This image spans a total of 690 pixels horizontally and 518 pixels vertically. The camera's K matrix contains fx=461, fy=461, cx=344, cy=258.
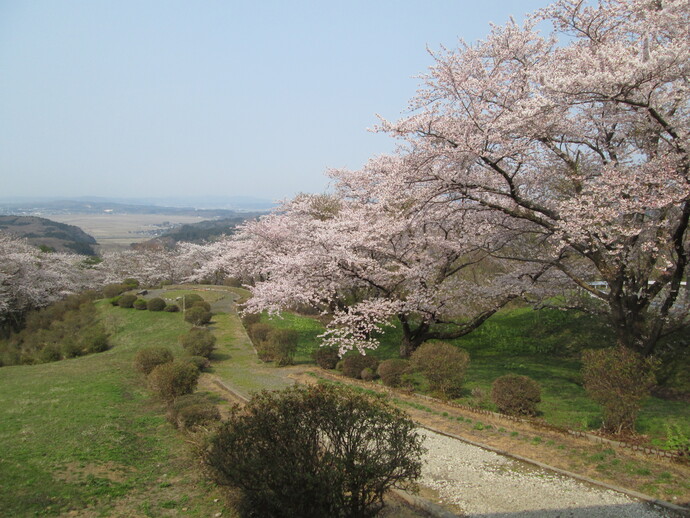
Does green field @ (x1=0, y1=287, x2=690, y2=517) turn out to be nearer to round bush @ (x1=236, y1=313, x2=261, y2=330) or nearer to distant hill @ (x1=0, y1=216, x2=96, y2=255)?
round bush @ (x1=236, y1=313, x2=261, y2=330)

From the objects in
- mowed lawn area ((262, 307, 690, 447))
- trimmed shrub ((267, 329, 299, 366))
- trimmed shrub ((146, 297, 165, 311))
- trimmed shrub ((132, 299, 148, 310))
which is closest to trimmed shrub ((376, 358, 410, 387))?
mowed lawn area ((262, 307, 690, 447))

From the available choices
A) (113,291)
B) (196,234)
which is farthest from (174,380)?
(196,234)

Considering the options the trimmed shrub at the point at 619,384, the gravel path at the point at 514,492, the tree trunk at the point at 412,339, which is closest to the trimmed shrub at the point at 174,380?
the gravel path at the point at 514,492

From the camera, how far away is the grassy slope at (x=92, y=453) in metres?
6.26

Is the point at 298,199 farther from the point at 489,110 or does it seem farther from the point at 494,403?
the point at 494,403

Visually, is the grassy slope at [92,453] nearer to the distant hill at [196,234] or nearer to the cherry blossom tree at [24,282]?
the cherry blossom tree at [24,282]

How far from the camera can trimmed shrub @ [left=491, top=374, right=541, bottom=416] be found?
30.8 ft

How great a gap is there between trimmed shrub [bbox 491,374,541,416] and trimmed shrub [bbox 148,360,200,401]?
7178 millimetres

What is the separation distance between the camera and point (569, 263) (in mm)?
14430

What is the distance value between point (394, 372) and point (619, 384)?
19.0ft

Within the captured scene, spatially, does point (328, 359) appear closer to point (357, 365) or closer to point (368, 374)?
point (357, 365)

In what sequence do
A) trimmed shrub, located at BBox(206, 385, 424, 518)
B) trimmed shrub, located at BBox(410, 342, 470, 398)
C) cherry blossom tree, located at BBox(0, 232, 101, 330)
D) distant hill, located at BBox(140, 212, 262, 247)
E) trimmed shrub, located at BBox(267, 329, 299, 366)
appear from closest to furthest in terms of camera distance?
trimmed shrub, located at BBox(206, 385, 424, 518) < trimmed shrub, located at BBox(410, 342, 470, 398) < trimmed shrub, located at BBox(267, 329, 299, 366) < cherry blossom tree, located at BBox(0, 232, 101, 330) < distant hill, located at BBox(140, 212, 262, 247)

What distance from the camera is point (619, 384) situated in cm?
769

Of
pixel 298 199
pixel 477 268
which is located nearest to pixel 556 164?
pixel 477 268
